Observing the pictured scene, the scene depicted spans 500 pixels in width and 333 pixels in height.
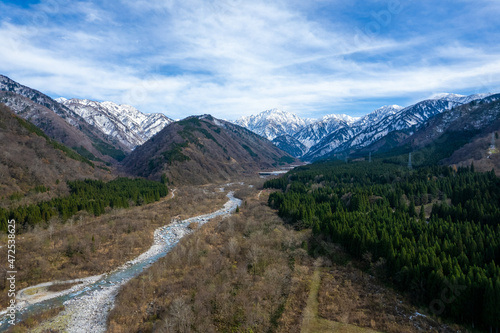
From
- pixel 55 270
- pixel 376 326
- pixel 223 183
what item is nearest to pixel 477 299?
pixel 376 326

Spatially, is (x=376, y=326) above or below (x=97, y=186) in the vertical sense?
below

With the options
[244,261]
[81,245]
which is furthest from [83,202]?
[244,261]

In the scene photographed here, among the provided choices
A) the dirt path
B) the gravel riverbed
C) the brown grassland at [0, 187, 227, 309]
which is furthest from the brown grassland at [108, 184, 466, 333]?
the brown grassland at [0, 187, 227, 309]

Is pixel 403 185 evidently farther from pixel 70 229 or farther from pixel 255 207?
pixel 70 229

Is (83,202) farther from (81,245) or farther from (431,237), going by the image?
(431,237)

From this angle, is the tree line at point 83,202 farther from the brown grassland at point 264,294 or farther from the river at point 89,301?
the brown grassland at point 264,294

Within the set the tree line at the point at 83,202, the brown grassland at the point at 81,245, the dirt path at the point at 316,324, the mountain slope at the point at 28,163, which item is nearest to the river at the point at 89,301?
the brown grassland at the point at 81,245

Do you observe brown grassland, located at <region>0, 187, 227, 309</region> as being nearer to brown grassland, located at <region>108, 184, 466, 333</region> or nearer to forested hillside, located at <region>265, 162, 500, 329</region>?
brown grassland, located at <region>108, 184, 466, 333</region>
